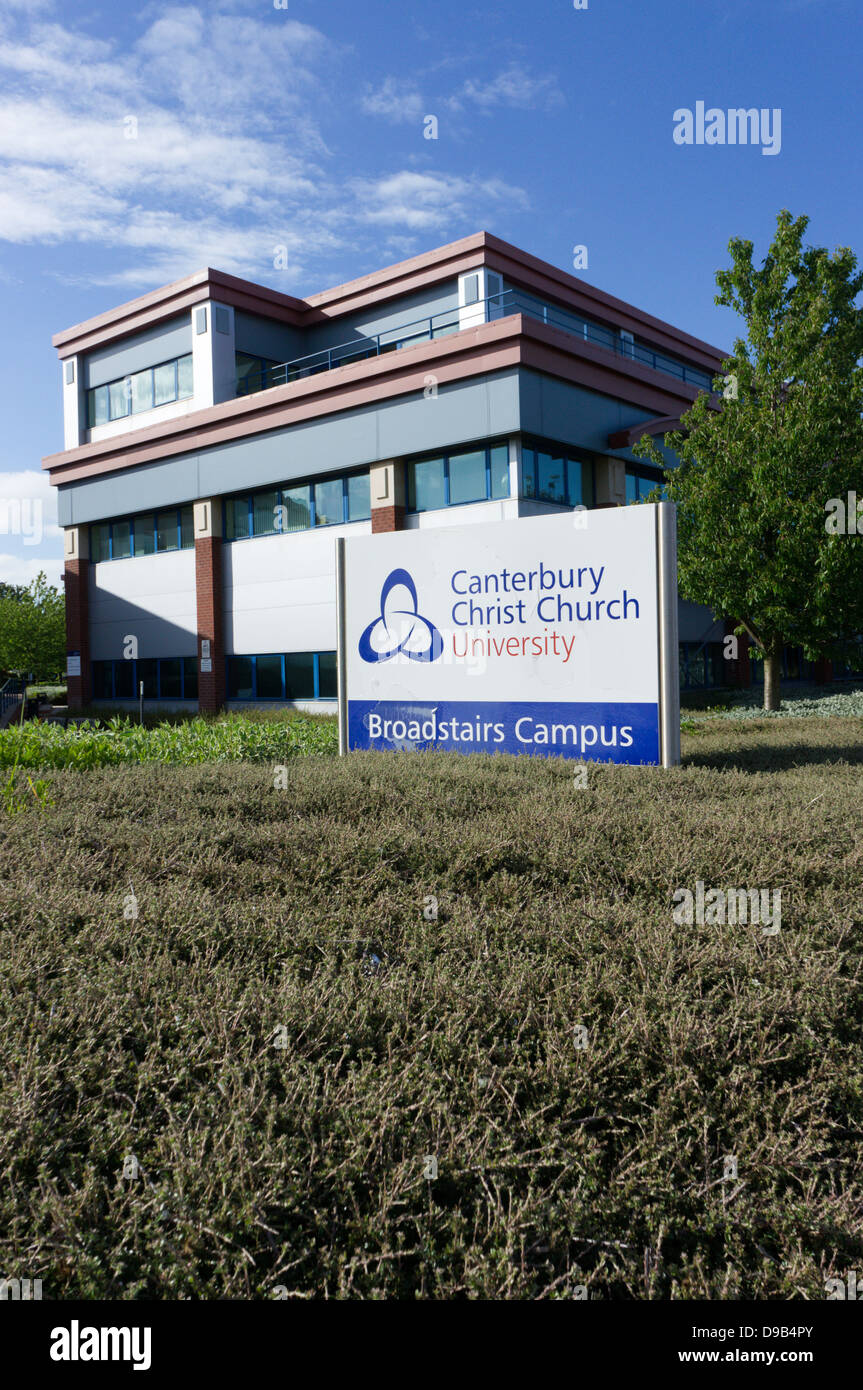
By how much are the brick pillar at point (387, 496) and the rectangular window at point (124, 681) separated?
11822 mm

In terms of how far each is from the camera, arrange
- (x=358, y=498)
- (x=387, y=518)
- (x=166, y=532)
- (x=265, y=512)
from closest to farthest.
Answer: (x=387, y=518) < (x=358, y=498) < (x=265, y=512) < (x=166, y=532)

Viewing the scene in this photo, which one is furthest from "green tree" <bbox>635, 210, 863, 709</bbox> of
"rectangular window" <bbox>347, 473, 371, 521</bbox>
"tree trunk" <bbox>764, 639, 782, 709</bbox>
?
"rectangular window" <bbox>347, 473, 371, 521</bbox>

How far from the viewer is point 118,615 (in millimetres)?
30484

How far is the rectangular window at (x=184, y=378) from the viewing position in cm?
2828

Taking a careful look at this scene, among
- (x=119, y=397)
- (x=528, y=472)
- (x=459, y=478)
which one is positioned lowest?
(x=528, y=472)

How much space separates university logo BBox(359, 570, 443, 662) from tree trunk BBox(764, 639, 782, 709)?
12406 millimetres

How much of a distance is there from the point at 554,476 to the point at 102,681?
707 inches

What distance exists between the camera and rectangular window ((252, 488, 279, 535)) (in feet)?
84.6

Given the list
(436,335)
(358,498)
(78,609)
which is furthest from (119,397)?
(358,498)

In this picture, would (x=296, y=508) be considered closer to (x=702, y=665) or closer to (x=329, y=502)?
(x=329, y=502)

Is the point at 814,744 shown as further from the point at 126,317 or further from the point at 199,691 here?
the point at 126,317

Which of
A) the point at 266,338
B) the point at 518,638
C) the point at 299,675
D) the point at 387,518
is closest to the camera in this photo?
the point at 518,638

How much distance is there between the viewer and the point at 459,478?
851 inches

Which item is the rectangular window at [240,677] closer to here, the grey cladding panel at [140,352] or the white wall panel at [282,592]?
the white wall panel at [282,592]
